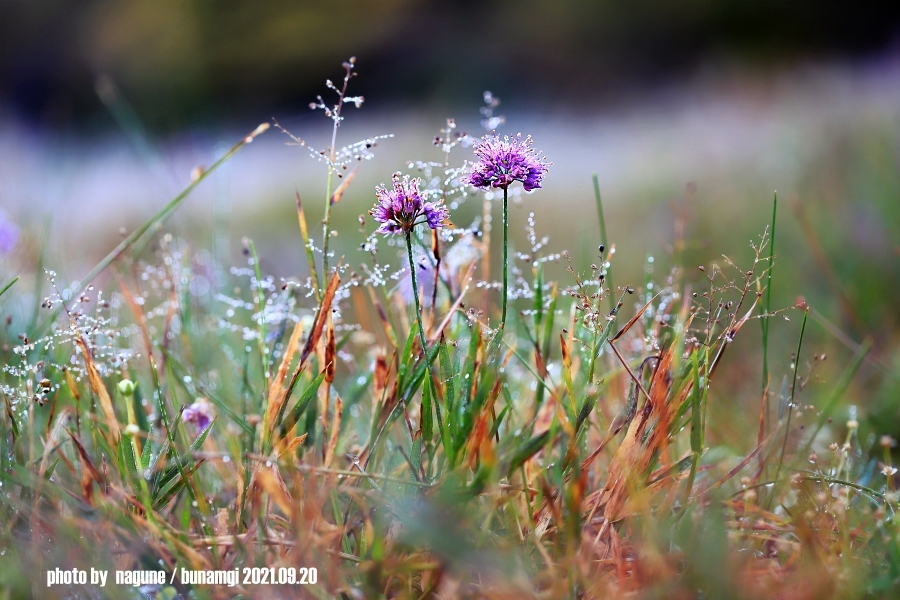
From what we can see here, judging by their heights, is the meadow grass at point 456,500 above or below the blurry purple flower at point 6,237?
below

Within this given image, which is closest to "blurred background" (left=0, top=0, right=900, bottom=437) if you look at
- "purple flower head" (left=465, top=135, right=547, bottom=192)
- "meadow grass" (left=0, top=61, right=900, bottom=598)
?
"meadow grass" (left=0, top=61, right=900, bottom=598)

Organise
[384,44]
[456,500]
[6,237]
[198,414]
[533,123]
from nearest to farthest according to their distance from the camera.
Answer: [456,500], [198,414], [6,237], [533,123], [384,44]

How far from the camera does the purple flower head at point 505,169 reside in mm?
573

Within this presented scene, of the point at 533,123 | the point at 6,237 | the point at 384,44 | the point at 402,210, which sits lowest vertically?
the point at 402,210

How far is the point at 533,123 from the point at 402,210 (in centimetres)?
518

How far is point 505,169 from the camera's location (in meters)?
0.58

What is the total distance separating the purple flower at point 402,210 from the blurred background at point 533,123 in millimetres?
556

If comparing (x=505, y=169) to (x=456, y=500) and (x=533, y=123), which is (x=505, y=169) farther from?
(x=533, y=123)

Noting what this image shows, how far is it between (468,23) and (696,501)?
11.1 meters

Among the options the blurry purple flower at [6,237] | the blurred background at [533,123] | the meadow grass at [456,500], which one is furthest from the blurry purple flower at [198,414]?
the blurry purple flower at [6,237]

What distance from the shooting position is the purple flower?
0.57 m

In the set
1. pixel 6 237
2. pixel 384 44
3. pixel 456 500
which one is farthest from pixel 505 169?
pixel 384 44

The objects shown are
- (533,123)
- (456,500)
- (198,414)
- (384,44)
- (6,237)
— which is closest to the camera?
(456,500)

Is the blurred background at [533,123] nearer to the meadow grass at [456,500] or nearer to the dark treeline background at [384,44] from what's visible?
the dark treeline background at [384,44]
